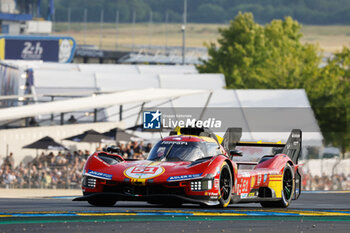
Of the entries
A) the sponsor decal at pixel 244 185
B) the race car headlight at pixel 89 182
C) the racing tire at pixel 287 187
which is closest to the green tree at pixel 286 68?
the racing tire at pixel 287 187

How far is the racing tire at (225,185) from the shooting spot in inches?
607

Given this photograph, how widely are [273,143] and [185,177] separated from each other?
4.35 meters

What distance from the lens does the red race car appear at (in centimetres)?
1494

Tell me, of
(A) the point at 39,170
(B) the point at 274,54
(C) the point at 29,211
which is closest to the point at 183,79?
(B) the point at 274,54

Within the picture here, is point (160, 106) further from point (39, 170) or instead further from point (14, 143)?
point (39, 170)

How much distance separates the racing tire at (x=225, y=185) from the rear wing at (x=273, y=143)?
2.45 metres

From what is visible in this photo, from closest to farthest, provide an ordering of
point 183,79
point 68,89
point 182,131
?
point 182,131 < point 68,89 < point 183,79

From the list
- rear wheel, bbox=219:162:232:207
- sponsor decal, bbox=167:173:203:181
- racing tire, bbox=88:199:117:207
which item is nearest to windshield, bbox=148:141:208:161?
rear wheel, bbox=219:162:232:207

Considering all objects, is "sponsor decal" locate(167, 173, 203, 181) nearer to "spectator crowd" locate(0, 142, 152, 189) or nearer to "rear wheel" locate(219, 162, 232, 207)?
"rear wheel" locate(219, 162, 232, 207)

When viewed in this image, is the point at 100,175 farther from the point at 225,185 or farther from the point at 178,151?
the point at 225,185

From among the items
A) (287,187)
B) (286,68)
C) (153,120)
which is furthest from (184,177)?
(286,68)

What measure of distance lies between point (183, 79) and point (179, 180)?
41489mm

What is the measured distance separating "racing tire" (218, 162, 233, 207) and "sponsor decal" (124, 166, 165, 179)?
3.44ft

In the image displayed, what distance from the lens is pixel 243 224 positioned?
12164mm
